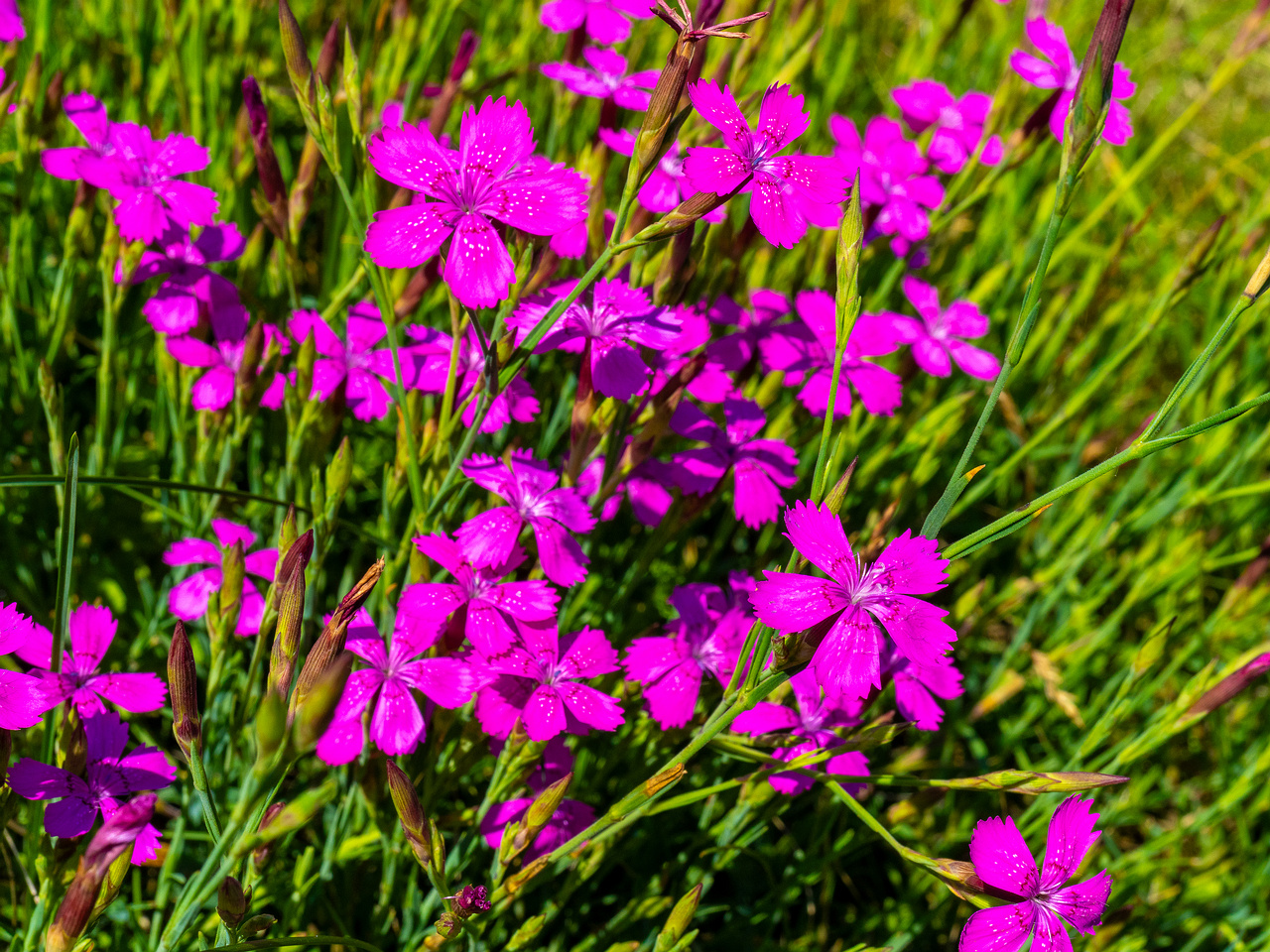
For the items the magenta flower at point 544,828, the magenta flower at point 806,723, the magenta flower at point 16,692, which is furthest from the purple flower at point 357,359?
the magenta flower at point 806,723

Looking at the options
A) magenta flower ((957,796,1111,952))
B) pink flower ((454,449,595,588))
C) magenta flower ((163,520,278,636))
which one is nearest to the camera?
magenta flower ((957,796,1111,952))

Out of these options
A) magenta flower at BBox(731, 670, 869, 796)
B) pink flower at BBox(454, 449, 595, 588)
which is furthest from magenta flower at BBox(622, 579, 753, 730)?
pink flower at BBox(454, 449, 595, 588)

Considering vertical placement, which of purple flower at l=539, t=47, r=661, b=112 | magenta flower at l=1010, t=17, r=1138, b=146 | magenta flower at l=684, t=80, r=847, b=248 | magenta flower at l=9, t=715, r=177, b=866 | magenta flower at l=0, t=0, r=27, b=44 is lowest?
magenta flower at l=9, t=715, r=177, b=866

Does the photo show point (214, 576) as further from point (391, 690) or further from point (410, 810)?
point (410, 810)

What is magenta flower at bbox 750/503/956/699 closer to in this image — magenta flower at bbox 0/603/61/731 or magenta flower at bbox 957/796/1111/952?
magenta flower at bbox 957/796/1111/952

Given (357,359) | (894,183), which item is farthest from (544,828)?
(894,183)
